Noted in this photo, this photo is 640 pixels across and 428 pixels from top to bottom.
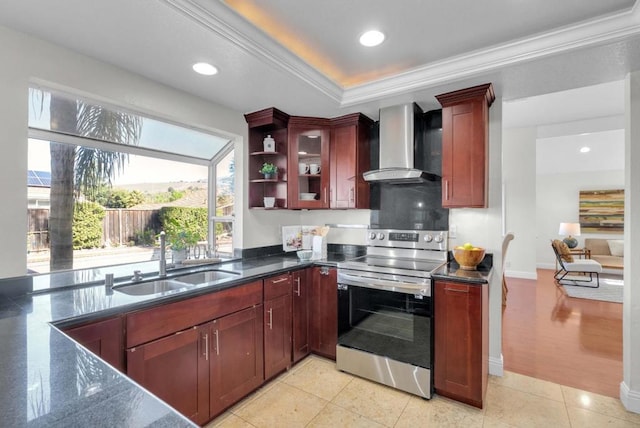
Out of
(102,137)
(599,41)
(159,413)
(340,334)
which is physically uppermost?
(599,41)

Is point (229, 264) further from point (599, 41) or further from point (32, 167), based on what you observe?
point (599, 41)

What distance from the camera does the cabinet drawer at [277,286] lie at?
243cm

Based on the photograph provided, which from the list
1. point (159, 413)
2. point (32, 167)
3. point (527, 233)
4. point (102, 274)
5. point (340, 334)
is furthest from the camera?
point (527, 233)

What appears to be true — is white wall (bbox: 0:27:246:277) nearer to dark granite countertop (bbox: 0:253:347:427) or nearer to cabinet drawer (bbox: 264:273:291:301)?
dark granite countertop (bbox: 0:253:347:427)

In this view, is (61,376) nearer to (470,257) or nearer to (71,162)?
(71,162)

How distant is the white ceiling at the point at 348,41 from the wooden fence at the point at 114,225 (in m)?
1.07

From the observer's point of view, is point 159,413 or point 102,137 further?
point 102,137

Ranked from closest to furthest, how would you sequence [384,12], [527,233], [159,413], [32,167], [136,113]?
[159,413], [384,12], [32,167], [136,113], [527,233]

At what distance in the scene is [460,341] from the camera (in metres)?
2.20

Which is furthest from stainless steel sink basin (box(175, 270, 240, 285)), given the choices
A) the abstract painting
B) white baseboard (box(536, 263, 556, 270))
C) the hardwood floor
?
the abstract painting

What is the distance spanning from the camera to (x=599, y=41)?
5.95 feet

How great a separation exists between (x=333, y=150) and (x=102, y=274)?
2.21 m

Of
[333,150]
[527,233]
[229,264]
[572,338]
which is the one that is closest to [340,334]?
[229,264]

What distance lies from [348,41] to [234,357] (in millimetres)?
2260
